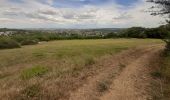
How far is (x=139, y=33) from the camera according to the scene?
65.9 metres

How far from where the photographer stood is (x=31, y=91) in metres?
8.11

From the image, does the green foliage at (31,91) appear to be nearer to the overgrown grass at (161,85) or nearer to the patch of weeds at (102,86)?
the patch of weeds at (102,86)

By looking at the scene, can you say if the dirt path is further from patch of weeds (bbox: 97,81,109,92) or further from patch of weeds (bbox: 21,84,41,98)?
patch of weeds (bbox: 21,84,41,98)

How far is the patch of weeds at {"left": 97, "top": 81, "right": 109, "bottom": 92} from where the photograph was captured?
30.5 ft

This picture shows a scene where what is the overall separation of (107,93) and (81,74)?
332 cm

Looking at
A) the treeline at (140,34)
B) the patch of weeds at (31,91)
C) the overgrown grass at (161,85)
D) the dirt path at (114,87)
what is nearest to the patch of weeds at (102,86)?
the dirt path at (114,87)

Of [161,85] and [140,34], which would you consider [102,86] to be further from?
[140,34]

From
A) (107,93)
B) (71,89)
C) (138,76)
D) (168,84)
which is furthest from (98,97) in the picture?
(138,76)

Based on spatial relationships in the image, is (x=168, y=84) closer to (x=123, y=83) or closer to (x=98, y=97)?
(x=123, y=83)

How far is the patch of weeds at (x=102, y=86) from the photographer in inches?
366

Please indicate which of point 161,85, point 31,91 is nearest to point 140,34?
point 161,85

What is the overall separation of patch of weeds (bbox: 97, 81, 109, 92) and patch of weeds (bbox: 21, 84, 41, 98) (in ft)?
7.13

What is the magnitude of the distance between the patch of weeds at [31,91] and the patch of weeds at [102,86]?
2175mm

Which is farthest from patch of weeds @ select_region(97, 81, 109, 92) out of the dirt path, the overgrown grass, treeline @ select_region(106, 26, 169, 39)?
treeline @ select_region(106, 26, 169, 39)
